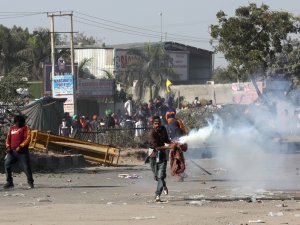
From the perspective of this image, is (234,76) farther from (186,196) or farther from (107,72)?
(107,72)

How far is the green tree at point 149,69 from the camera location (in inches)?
2430

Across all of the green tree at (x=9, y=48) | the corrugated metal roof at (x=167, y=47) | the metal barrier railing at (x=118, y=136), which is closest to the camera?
the metal barrier railing at (x=118, y=136)

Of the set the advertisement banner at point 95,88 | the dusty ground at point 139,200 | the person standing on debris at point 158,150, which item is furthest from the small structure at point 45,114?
the advertisement banner at point 95,88

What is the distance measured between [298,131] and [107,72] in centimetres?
3147

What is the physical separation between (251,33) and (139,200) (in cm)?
2019

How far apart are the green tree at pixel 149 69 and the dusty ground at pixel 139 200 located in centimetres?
3878

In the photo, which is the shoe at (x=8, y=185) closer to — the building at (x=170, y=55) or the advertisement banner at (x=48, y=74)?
the advertisement banner at (x=48, y=74)

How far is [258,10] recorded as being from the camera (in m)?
34.4

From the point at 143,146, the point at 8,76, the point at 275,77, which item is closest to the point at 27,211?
the point at 8,76

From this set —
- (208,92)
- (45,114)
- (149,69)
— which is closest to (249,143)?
(45,114)

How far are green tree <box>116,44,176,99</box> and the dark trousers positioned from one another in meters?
42.1

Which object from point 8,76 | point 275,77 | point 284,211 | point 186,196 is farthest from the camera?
point 275,77

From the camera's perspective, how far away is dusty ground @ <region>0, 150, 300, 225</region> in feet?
39.7

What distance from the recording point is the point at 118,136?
29406 millimetres
